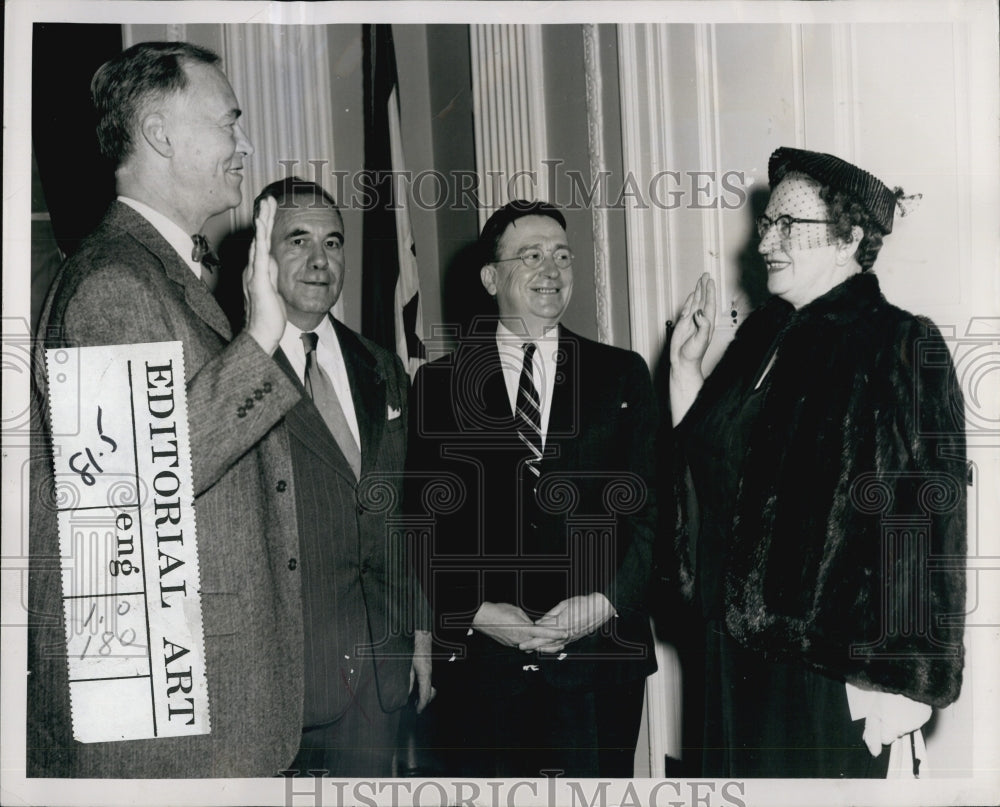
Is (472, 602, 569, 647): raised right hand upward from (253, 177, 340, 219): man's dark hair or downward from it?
downward

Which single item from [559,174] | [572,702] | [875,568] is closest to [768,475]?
[875,568]

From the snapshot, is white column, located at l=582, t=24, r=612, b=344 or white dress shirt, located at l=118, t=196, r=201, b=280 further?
white column, located at l=582, t=24, r=612, b=344

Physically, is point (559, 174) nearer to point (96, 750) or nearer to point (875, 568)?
point (875, 568)

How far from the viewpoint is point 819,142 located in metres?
2.79

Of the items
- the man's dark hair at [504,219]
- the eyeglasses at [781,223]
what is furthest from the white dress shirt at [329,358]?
the eyeglasses at [781,223]

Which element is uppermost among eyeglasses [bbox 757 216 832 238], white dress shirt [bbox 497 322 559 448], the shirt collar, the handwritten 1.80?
eyeglasses [bbox 757 216 832 238]

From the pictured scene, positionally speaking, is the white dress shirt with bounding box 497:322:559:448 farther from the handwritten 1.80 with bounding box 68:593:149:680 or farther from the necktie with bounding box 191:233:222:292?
the handwritten 1.80 with bounding box 68:593:149:680

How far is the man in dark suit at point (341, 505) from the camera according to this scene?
8.82ft

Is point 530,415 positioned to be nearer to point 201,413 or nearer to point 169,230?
point 201,413

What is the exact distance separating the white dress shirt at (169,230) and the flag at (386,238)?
43cm

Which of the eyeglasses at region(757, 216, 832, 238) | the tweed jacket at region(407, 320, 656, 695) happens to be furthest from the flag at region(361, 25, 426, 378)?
the eyeglasses at region(757, 216, 832, 238)

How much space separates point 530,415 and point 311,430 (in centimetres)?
56

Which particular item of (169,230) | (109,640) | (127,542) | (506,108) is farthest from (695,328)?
(109,640)

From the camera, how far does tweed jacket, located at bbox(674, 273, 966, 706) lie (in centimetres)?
268
